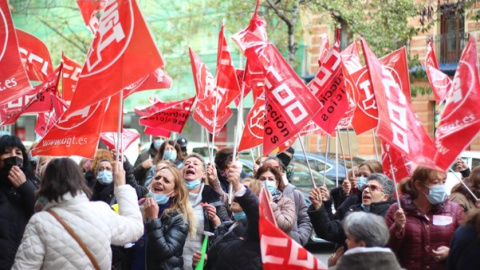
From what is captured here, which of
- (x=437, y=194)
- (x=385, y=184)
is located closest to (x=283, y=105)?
(x=385, y=184)

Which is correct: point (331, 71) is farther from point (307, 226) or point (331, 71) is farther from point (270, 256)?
point (270, 256)

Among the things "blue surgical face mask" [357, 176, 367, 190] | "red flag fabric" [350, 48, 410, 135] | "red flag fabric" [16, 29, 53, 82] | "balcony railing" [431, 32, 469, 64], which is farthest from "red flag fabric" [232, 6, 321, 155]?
"balcony railing" [431, 32, 469, 64]

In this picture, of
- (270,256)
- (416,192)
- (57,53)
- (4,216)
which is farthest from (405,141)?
(57,53)

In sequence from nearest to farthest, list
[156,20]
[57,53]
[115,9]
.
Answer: [115,9] < [57,53] < [156,20]

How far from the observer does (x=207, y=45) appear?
35438 mm

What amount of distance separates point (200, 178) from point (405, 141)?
2352mm

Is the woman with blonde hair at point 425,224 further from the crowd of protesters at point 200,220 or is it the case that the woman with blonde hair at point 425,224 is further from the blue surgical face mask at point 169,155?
the blue surgical face mask at point 169,155

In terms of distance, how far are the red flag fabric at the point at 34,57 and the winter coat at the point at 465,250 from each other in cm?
703

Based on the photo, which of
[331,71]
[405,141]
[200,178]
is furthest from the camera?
[331,71]

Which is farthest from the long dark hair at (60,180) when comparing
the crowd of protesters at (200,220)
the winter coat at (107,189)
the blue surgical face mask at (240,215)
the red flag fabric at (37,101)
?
the red flag fabric at (37,101)

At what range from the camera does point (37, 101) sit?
11.0 metres

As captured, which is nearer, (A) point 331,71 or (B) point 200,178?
(B) point 200,178

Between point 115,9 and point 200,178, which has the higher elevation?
point 115,9

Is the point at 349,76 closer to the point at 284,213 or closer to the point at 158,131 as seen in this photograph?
the point at 158,131
